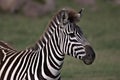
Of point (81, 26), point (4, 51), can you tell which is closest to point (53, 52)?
point (4, 51)

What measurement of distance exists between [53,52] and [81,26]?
48.5ft

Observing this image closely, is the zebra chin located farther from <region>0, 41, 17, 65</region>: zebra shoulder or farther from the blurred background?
the blurred background

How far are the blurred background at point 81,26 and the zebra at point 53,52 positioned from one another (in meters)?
4.93

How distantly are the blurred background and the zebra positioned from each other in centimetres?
493

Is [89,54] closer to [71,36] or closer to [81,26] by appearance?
[71,36]

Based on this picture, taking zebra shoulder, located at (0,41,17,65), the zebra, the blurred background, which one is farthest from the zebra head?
the blurred background

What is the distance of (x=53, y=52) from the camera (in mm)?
10016

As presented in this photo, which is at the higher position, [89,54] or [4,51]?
[4,51]

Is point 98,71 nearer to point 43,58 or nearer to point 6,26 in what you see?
point 43,58

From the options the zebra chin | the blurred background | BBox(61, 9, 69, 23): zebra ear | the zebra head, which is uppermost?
the blurred background

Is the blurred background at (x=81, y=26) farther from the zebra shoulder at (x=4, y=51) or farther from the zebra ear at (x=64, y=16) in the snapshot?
the zebra ear at (x=64, y=16)

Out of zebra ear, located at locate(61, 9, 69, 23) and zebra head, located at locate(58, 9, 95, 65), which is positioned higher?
zebra ear, located at locate(61, 9, 69, 23)

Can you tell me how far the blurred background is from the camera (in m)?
16.5

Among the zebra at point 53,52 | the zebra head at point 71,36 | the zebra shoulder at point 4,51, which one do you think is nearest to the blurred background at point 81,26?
the zebra shoulder at point 4,51
